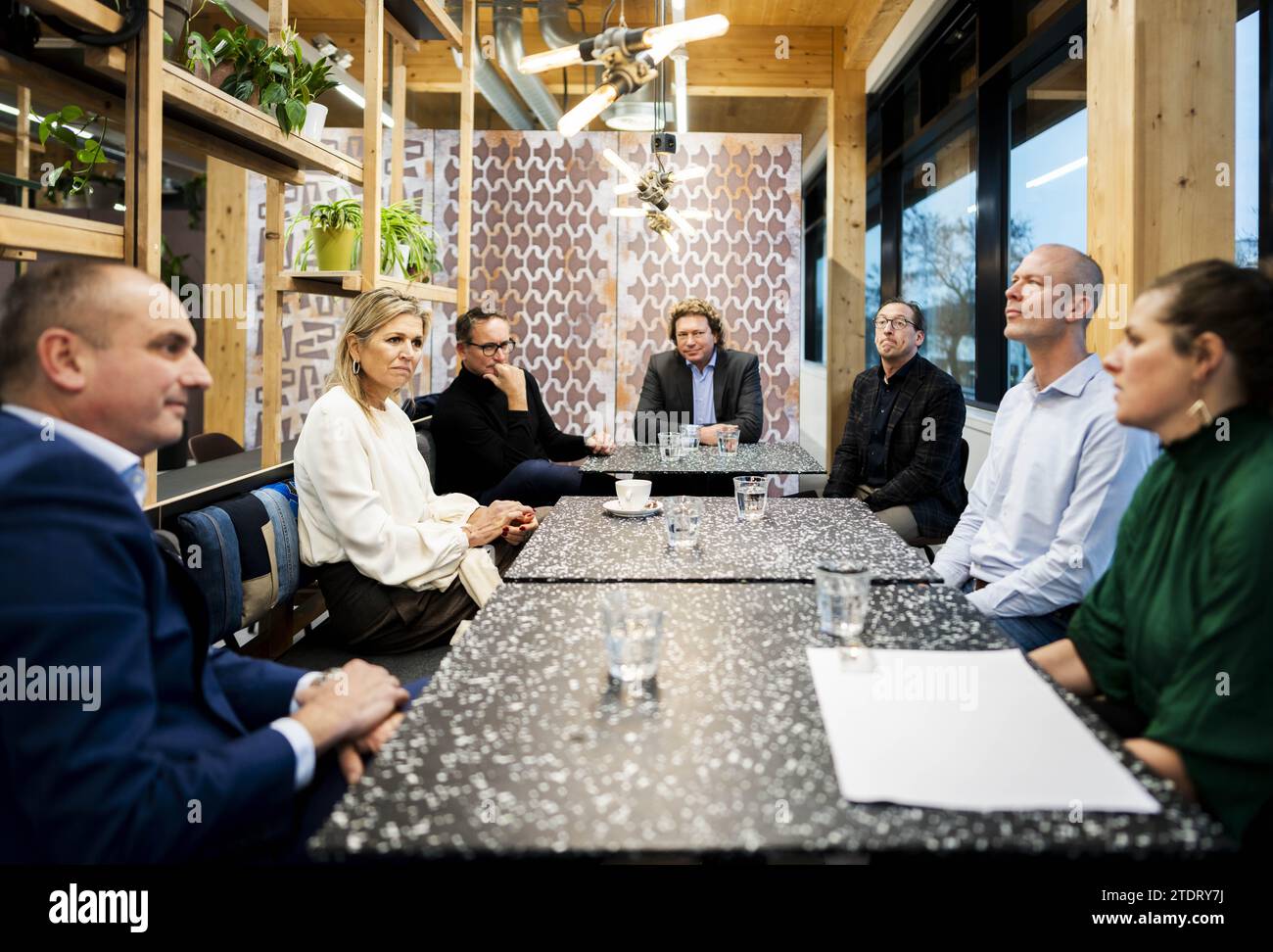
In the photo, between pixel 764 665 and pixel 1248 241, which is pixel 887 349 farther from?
pixel 764 665

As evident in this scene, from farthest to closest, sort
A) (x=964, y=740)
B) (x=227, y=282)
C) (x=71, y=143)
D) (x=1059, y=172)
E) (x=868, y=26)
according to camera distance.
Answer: (x=227, y=282), (x=868, y=26), (x=1059, y=172), (x=71, y=143), (x=964, y=740)

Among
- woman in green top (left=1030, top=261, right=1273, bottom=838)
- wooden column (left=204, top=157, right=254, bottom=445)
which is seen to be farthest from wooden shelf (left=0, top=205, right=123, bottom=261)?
wooden column (left=204, top=157, right=254, bottom=445)

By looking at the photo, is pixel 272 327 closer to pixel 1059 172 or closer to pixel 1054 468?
pixel 1054 468

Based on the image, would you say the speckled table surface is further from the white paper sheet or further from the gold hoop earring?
the gold hoop earring

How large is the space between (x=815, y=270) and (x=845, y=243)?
514cm

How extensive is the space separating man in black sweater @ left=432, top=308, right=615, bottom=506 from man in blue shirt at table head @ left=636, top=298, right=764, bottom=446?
0.76m

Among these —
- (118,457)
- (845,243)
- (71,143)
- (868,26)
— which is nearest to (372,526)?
(71,143)

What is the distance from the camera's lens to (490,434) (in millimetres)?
3850

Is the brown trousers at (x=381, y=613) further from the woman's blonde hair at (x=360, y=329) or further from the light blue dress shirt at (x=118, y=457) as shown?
the light blue dress shirt at (x=118, y=457)

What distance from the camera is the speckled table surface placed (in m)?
0.84

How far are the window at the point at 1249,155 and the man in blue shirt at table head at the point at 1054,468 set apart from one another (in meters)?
0.73

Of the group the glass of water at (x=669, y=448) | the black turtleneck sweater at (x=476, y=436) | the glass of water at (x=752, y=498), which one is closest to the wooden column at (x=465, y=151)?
the black turtleneck sweater at (x=476, y=436)
